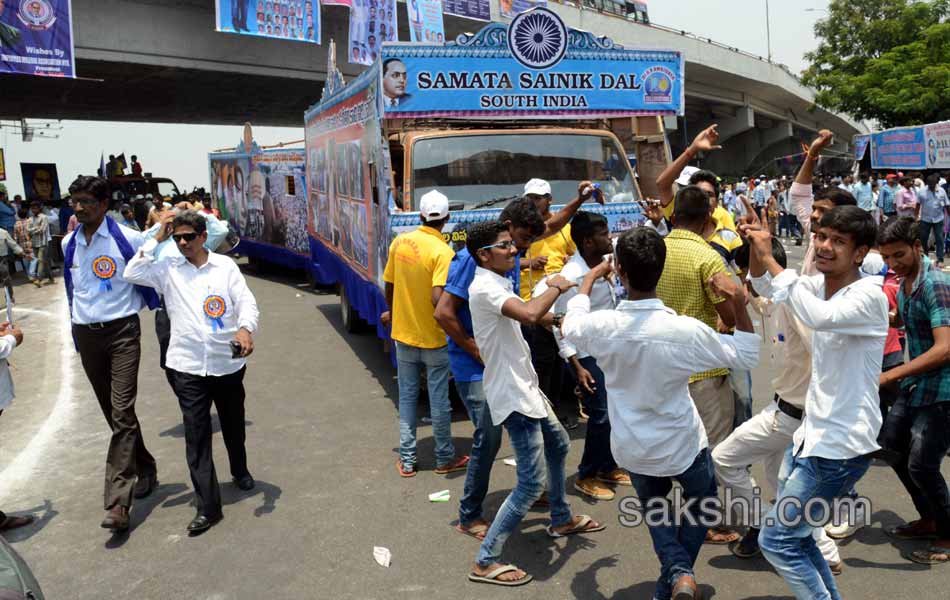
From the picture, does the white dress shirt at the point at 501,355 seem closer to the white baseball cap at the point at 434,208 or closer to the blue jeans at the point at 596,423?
the blue jeans at the point at 596,423

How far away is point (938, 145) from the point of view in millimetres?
23000

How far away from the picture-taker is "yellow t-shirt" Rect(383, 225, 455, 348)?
17.1ft

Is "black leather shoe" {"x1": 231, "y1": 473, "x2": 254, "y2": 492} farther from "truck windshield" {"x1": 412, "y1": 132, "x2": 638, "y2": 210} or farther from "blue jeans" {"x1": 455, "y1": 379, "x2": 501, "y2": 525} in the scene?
"truck windshield" {"x1": 412, "y1": 132, "x2": 638, "y2": 210}

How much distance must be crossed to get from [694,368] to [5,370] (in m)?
3.87

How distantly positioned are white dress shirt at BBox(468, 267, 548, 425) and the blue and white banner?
3439mm

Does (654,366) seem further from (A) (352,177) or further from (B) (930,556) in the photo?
(A) (352,177)

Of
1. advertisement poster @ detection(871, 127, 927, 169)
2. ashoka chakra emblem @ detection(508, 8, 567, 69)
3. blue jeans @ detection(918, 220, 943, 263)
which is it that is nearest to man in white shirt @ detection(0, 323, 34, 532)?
ashoka chakra emblem @ detection(508, 8, 567, 69)

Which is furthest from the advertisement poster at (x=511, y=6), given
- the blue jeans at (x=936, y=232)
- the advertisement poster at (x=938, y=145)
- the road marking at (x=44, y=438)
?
the road marking at (x=44, y=438)

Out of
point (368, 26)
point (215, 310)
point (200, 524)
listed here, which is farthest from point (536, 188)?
point (368, 26)

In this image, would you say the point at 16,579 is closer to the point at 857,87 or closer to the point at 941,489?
the point at 941,489

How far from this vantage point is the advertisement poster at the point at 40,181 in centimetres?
3553

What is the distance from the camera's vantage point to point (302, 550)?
14.2ft

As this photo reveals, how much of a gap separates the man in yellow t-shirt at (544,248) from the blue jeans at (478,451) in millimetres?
1052

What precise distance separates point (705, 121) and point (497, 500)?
5083cm
